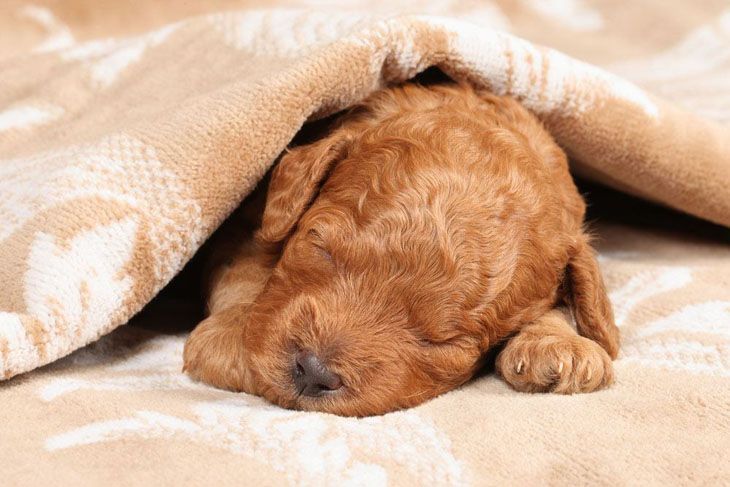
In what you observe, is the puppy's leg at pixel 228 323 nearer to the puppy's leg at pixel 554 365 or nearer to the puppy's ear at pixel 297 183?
the puppy's ear at pixel 297 183

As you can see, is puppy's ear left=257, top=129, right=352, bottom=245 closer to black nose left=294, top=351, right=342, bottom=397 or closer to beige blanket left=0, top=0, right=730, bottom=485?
beige blanket left=0, top=0, right=730, bottom=485

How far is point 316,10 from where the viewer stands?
2.85 metres

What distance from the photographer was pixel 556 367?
73.6 inches

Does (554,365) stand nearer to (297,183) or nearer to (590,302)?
(590,302)

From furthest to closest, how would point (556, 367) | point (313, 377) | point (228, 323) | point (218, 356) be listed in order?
point (228, 323) < point (218, 356) < point (556, 367) < point (313, 377)

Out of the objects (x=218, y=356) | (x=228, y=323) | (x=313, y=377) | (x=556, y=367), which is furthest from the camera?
(x=228, y=323)

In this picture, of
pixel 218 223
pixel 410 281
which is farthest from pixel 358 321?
pixel 218 223

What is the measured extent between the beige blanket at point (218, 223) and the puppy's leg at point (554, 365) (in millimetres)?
52

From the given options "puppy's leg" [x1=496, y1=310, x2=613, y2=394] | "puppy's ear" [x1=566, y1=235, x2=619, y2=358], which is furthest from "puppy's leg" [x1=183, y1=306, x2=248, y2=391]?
"puppy's ear" [x1=566, y1=235, x2=619, y2=358]

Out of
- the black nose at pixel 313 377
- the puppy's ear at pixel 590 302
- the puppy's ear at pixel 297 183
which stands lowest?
the puppy's ear at pixel 590 302

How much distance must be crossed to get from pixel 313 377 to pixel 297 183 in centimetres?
55

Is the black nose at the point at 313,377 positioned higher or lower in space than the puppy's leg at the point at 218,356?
higher

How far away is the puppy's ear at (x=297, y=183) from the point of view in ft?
6.88

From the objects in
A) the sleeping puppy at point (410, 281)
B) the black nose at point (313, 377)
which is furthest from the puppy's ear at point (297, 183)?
the black nose at point (313, 377)
